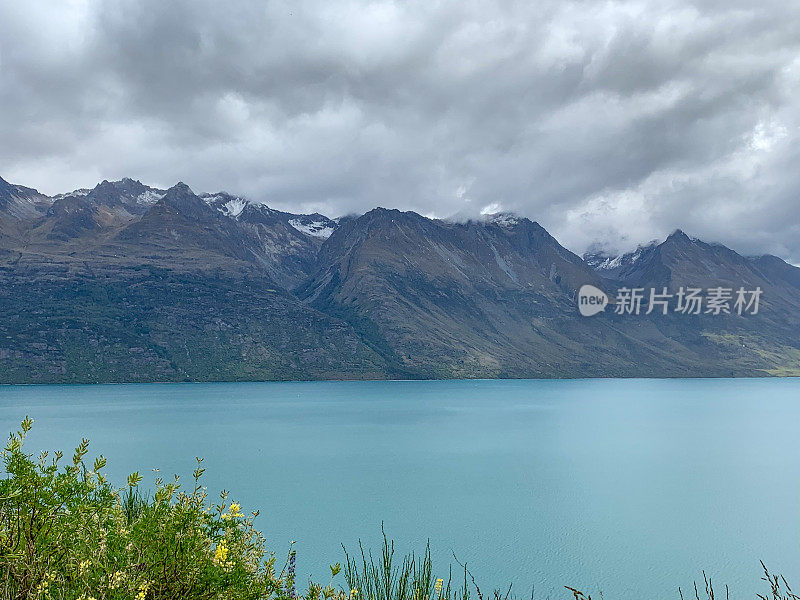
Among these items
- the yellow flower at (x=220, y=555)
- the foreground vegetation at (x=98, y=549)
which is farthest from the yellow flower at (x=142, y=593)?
the yellow flower at (x=220, y=555)

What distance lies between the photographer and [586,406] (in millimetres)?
165000

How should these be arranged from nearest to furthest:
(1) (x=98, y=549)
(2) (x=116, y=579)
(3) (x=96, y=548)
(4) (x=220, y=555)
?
(2) (x=116, y=579), (4) (x=220, y=555), (1) (x=98, y=549), (3) (x=96, y=548)

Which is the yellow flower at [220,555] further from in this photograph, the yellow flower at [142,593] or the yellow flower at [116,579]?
the yellow flower at [116,579]

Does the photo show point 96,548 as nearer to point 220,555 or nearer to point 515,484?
point 220,555

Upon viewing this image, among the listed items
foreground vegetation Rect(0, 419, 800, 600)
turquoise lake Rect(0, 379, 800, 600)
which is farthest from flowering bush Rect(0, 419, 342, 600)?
turquoise lake Rect(0, 379, 800, 600)

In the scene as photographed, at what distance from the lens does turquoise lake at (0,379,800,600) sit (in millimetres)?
38125

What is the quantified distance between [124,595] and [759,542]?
4974 centimetres

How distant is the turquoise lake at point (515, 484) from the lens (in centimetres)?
3812

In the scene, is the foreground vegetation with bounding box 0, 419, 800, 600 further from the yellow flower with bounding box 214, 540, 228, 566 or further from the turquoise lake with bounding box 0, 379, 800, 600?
the turquoise lake with bounding box 0, 379, 800, 600

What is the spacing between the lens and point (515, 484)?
202 feet

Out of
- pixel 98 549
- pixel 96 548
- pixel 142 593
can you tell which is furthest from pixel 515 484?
pixel 142 593

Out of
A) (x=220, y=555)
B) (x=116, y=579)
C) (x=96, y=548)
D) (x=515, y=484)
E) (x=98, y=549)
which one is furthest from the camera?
(x=515, y=484)

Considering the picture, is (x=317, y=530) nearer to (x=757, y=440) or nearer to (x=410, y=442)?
(x=410, y=442)

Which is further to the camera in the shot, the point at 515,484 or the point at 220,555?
the point at 515,484
